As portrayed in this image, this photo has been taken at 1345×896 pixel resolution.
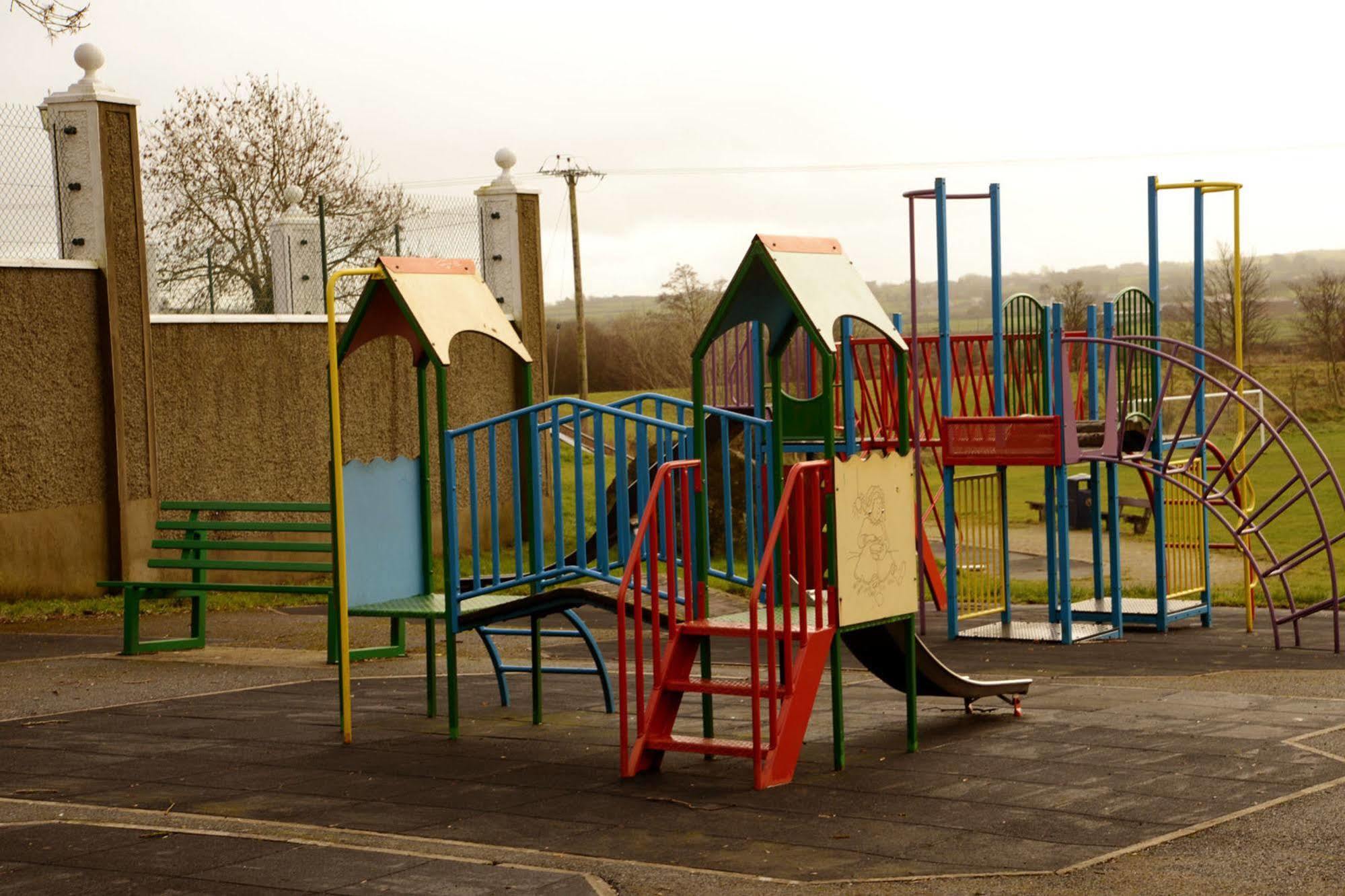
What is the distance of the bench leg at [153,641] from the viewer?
11648mm

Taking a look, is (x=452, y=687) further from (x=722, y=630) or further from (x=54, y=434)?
(x=54, y=434)

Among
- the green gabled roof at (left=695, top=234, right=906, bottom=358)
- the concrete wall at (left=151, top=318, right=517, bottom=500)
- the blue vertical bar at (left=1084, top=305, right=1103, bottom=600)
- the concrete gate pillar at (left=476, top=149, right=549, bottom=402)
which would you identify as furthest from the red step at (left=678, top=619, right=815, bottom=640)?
the concrete gate pillar at (left=476, top=149, right=549, bottom=402)

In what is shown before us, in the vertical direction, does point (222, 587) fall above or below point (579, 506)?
below

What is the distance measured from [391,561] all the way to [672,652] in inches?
79.3

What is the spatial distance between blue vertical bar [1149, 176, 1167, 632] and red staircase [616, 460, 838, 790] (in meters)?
6.42

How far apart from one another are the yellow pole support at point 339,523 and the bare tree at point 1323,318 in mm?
50875

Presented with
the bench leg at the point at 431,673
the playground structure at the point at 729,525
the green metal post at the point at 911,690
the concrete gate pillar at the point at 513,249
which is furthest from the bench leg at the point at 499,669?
the concrete gate pillar at the point at 513,249

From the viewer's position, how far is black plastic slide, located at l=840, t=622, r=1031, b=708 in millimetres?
8141

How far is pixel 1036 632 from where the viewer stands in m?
13.3

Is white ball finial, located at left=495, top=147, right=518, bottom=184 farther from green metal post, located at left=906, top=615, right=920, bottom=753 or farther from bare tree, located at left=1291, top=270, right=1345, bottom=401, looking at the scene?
bare tree, located at left=1291, top=270, right=1345, bottom=401

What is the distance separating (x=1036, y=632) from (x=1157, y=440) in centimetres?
187

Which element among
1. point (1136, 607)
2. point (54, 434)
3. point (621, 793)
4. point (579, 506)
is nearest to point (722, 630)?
point (621, 793)

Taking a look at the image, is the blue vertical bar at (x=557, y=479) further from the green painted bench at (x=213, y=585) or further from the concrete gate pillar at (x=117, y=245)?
the concrete gate pillar at (x=117, y=245)

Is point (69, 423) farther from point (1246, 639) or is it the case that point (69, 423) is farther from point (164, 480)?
point (1246, 639)
